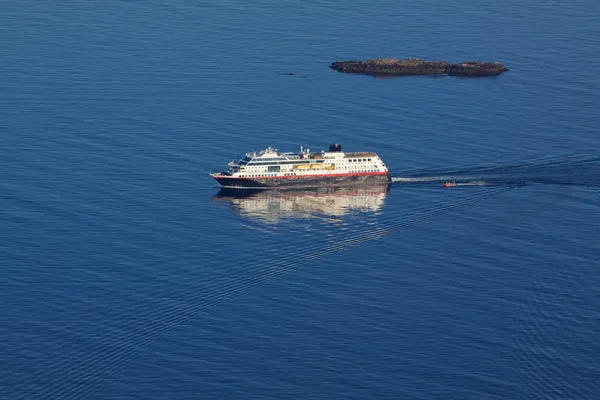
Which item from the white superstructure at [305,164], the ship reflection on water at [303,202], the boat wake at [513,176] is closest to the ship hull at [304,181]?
the white superstructure at [305,164]

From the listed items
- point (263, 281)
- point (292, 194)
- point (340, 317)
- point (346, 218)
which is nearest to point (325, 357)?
point (340, 317)

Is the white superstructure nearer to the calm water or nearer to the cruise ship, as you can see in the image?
the cruise ship

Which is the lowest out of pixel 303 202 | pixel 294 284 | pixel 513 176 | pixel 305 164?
pixel 294 284

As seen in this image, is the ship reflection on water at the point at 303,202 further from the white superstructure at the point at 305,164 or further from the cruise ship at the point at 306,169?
the white superstructure at the point at 305,164

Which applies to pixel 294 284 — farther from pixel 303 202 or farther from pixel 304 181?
pixel 304 181

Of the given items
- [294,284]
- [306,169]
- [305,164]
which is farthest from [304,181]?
[294,284]
